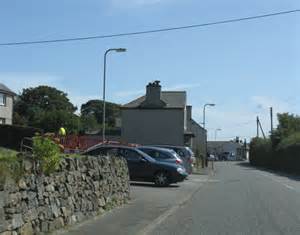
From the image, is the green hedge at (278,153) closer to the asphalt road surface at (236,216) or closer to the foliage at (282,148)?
the foliage at (282,148)

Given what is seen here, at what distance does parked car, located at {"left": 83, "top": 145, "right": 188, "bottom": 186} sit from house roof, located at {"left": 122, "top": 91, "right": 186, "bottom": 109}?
138 ft

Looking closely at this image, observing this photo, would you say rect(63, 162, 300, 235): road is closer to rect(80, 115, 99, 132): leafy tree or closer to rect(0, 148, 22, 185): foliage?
rect(0, 148, 22, 185): foliage

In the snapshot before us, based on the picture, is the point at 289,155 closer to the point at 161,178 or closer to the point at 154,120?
the point at 154,120

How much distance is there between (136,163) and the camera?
26406mm

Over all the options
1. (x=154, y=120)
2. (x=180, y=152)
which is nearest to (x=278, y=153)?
(x=154, y=120)

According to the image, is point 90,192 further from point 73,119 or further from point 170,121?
point 73,119

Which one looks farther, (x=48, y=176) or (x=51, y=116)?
(x=51, y=116)

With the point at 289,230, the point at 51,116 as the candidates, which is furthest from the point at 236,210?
the point at 51,116

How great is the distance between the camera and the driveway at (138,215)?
12906 millimetres

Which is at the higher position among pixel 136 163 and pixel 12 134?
pixel 12 134

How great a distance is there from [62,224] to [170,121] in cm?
5729

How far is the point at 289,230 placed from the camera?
1338 cm

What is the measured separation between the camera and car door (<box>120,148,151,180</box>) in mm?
26359

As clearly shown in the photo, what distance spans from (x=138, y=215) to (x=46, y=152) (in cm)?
494
